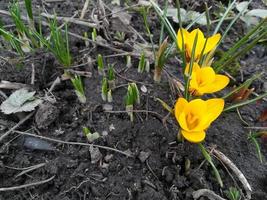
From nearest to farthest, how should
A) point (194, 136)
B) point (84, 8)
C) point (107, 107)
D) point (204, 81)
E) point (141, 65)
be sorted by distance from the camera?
point (194, 136)
point (204, 81)
point (107, 107)
point (141, 65)
point (84, 8)

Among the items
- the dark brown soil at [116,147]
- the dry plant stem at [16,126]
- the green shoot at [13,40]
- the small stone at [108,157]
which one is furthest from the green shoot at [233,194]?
the green shoot at [13,40]

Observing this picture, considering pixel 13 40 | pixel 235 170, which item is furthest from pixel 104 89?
pixel 235 170

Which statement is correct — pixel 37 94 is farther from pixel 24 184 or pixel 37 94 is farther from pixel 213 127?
pixel 213 127

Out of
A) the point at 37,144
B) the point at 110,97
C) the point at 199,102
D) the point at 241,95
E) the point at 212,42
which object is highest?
the point at 212,42

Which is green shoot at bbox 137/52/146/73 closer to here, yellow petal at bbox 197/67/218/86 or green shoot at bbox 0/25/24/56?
yellow petal at bbox 197/67/218/86

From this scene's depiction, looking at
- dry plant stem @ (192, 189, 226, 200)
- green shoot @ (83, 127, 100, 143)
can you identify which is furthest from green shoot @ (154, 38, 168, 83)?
dry plant stem @ (192, 189, 226, 200)

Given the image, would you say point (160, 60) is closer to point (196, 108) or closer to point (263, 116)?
point (196, 108)

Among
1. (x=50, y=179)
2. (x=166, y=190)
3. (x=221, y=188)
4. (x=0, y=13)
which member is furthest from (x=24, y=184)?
(x=0, y=13)
